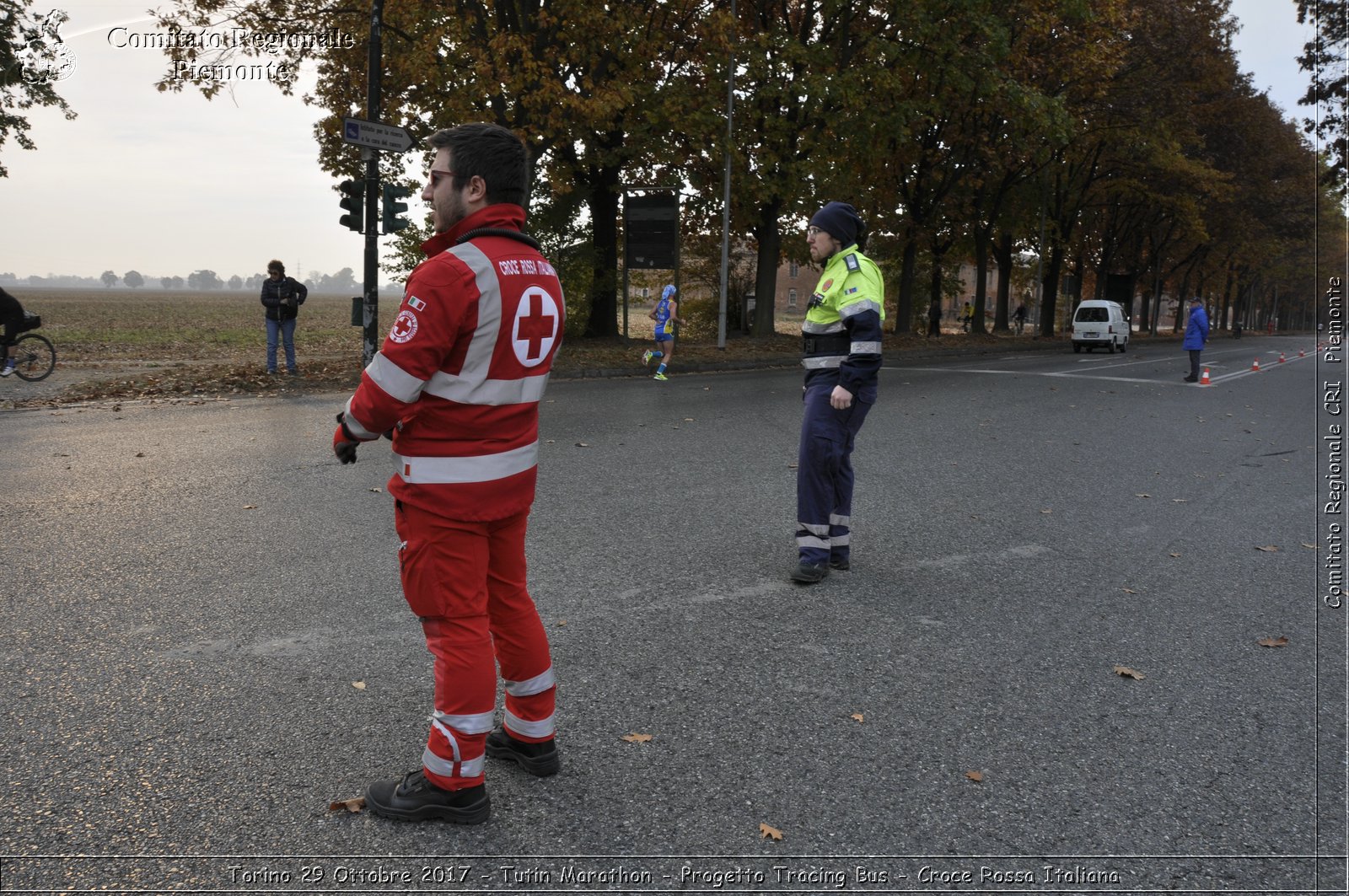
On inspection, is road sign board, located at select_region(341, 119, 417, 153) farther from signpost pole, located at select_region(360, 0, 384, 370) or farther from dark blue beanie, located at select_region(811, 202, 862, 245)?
dark blue beanie, located at select_region(811, 202, 862, 245)

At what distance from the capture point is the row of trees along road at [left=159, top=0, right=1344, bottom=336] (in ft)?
61.8

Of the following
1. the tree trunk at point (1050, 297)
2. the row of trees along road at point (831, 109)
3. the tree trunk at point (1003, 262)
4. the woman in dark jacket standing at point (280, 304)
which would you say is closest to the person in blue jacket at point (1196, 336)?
the row of trees along road at point (831, 109)

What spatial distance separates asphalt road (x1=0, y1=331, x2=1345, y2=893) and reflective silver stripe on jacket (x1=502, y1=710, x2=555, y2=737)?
0.15m

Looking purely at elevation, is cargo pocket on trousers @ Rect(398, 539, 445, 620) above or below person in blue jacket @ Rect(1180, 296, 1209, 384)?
below

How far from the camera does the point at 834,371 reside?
5.29 meters

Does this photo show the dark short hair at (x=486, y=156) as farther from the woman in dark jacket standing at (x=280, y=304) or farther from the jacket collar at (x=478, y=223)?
the woman in dark jacket standing at (x=280, y=304)

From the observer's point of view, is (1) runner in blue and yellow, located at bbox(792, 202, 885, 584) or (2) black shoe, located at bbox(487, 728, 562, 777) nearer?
(2) black shoe, located at bbox(487, 728, 562, 777)

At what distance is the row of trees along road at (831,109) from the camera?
18828mm

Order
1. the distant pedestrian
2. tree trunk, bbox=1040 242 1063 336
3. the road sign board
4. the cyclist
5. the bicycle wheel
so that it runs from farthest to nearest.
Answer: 1. tree trunk, bbox=1040 242 1063 336
2. the distant pedestrian
3. the bicycle wheel
4. the cyclist
5. the road sign board

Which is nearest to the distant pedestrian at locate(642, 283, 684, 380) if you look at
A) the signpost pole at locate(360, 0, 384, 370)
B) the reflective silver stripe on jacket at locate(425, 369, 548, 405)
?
the signpost pole at locate(360, 0, 384, 370)

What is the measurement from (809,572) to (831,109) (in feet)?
69.2

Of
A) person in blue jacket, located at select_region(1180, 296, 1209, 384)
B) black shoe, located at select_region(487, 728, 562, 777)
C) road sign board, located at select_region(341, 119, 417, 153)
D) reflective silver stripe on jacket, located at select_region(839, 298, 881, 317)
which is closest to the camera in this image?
black shoe, located at select_region(487, 728, 562, 777)

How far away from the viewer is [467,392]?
9.08ft

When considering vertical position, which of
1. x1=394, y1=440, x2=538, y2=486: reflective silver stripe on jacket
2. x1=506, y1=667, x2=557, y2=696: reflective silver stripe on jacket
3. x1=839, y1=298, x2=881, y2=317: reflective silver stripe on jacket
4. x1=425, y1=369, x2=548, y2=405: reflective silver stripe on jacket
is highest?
x1=839, y1=298, x2=881, y2=317: reflective silver stripe on jacket
